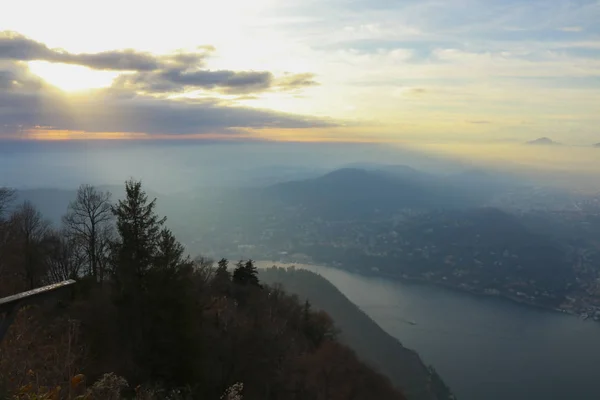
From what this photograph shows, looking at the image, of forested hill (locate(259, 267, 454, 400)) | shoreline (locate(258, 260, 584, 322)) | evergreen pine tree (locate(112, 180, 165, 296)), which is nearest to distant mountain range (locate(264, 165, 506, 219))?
shoreline (locate(258, 260, 584, 322))

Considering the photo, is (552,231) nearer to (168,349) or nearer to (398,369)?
(398,369)

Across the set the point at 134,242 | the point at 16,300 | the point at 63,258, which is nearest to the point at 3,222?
the point at 63,258

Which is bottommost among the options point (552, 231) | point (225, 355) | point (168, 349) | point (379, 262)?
point (379, 262)

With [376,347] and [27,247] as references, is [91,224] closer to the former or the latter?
[27,247]

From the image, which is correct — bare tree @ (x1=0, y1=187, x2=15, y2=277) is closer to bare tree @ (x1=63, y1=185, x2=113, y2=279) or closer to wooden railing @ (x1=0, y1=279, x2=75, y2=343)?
bare tree @ (x1=63, y1=185, x2=113, y2=279)

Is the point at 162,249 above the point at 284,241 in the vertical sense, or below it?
above

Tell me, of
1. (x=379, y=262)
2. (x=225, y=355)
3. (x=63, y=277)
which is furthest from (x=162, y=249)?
(x=379, y=262)

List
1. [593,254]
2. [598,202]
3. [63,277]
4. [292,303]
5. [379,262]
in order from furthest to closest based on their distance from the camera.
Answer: [598,202], [379,262], [593,254], [292,303], [63,277]
